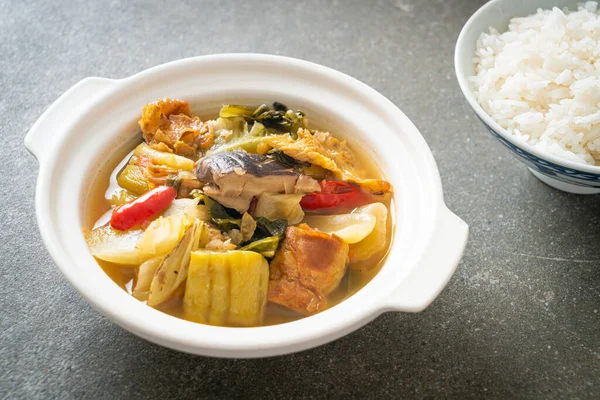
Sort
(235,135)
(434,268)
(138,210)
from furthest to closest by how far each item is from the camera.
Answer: (235,135) < (138,210) < (434,268)

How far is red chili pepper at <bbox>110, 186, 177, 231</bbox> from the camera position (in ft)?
6.27

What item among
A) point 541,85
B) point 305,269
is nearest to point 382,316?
point 305,269

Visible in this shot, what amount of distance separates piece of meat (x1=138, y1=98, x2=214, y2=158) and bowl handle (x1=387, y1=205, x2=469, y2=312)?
0.88 meters

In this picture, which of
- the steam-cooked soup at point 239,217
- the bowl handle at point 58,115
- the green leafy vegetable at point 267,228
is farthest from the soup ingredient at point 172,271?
the bowl handle at point 58,115

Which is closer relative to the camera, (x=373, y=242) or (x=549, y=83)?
(x=373, y=242)

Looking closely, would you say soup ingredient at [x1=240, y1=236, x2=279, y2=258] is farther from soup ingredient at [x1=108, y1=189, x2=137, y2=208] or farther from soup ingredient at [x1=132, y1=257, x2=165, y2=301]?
soup ingredient at [x1=108, y1=189, x2=137, y2=208]

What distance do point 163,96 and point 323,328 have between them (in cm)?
109

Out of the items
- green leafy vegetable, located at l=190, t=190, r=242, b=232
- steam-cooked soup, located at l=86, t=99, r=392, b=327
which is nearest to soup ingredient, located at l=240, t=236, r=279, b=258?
steam-cooked soup, located at l=86, t=99, r=392, b=327

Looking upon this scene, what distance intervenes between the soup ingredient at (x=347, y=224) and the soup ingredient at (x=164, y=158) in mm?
442

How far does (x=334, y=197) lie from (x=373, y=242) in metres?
0.21

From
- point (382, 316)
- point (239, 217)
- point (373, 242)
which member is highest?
point (239, 217)

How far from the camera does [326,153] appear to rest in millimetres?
2121

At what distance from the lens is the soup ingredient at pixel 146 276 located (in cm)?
178

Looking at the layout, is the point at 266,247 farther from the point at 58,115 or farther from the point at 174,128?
the point at 58,115
